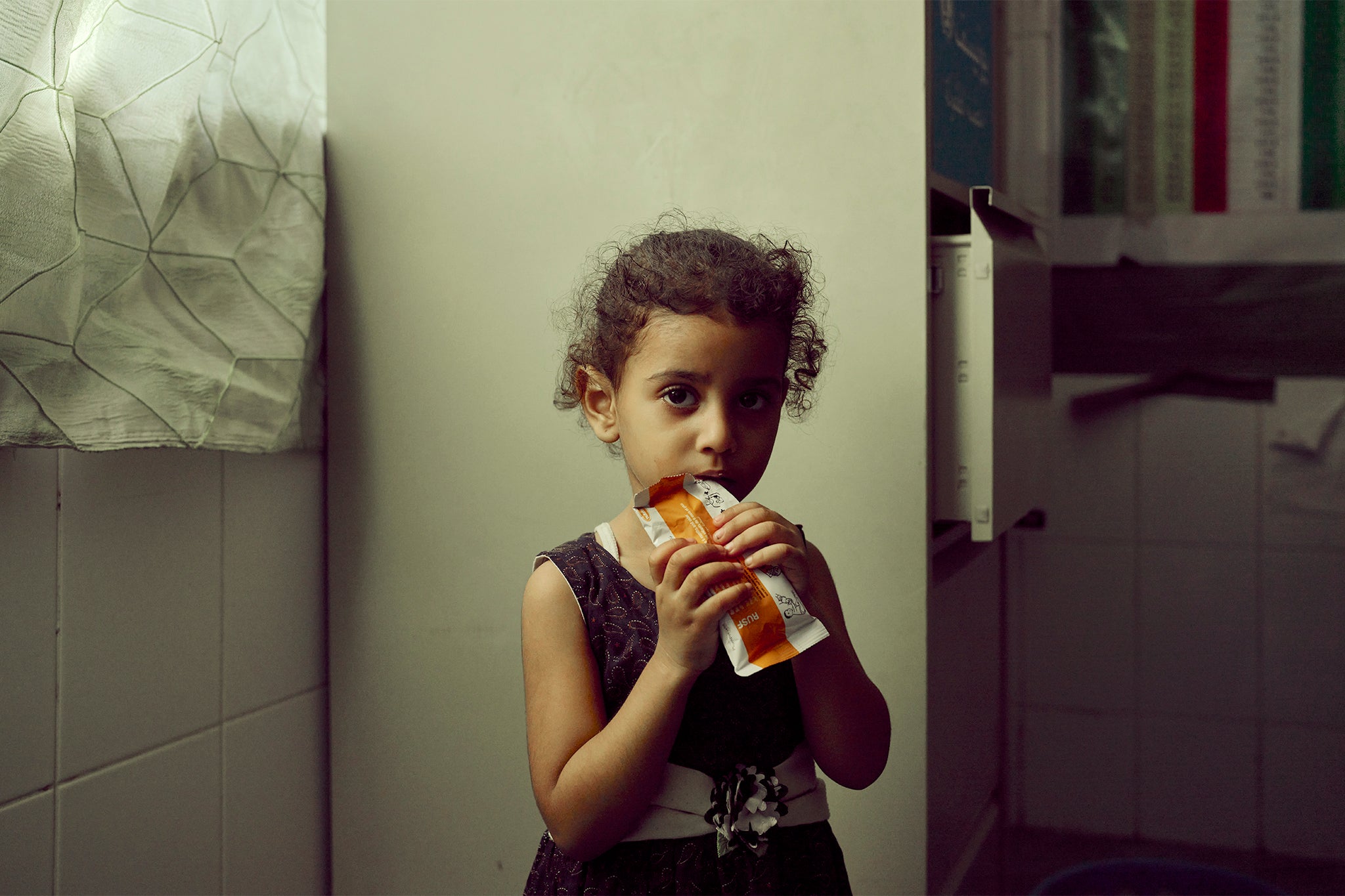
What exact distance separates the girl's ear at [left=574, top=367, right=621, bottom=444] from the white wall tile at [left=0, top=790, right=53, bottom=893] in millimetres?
512

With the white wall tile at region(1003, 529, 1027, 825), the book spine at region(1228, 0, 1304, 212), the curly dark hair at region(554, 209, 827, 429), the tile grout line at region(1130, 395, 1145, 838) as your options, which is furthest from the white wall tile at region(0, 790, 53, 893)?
the book spine at region(1228, 0, 1304, 212)

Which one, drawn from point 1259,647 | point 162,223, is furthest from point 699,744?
point 1259,647

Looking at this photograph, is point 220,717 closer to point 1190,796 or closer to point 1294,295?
point 1190,796

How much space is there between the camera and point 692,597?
1.96 feet

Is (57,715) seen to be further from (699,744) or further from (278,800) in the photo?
(699,744)

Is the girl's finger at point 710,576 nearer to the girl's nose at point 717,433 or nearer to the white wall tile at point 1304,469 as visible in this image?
the girl's nose at point 717,433

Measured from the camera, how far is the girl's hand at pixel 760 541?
2.00ft

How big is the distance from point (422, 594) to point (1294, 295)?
1339mm

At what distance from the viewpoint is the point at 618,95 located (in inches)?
37.0

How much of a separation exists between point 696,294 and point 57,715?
→ 596 mm

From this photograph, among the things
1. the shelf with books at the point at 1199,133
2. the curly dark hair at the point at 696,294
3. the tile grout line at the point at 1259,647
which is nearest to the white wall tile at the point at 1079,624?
the tile grout line at the point at 1259,647

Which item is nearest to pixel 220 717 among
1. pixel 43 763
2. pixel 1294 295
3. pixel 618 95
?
pixel 43 763

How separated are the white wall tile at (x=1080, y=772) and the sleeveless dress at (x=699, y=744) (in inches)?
41.3

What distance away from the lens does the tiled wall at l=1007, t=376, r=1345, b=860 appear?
5.01 ft
